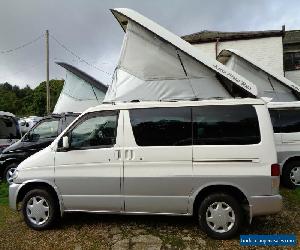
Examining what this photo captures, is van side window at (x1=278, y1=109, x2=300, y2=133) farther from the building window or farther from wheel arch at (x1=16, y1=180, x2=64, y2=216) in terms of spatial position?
the building window

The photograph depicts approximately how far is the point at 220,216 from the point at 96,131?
241 cm

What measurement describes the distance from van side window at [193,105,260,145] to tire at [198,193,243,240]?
0.86 metres

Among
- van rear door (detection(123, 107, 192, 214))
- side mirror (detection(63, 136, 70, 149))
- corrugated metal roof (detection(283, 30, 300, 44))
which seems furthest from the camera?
corrugated metal roof (detection(283, 30, 300, 44))

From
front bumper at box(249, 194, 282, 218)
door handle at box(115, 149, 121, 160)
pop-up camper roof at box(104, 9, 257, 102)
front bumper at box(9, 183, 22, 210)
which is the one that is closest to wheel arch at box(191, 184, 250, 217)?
front bumper at box(249, 194, 282, 218)

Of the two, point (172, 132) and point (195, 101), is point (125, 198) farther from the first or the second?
point (195, 101)

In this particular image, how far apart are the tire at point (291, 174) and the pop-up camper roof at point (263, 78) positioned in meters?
2.27

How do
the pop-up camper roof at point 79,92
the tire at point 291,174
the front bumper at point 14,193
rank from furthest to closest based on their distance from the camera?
1. the pop-up camper roof at point 79,92
2. the tire at point 291,174
3. the front bumper at point 14,193

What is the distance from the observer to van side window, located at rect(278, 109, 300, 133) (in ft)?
32.9

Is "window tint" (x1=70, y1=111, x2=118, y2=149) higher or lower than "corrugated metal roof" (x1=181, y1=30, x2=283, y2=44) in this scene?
lower


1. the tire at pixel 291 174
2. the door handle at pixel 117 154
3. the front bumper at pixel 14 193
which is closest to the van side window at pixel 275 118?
the tire at pixel 291 174

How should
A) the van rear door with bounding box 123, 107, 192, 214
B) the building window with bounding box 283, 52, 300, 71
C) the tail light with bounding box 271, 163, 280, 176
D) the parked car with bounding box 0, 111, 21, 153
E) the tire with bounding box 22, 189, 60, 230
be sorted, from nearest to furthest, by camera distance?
the tail light with bounding box 271, 163, 280, 176
the van rear door with bounding box 123, 107, 192, 214
the tire with bounding box 22, 189, 60, 230
the parked car with bounding box 0, 111, 21, 153
the building window with bounding box 283, 52, 300, 71

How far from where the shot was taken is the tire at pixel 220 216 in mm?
5945

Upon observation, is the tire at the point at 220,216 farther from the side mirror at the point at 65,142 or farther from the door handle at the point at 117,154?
the side mirror at the point at 65,142

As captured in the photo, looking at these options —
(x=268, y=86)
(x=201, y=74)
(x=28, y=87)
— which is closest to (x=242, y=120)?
(x=201, y=74)
